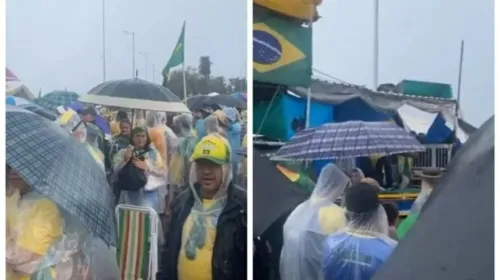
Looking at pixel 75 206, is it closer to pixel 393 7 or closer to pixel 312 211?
pixel 312 211

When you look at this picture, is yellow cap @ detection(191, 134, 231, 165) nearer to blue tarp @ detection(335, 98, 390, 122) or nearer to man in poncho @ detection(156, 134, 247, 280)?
man in poncho @ detection(156, 134, 247, 280)

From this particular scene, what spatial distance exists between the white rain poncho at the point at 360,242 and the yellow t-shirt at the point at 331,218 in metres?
0.02

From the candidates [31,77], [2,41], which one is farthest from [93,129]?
[2,41]

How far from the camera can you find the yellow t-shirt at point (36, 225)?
272cm

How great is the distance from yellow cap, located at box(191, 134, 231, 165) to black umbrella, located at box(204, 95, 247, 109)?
5.3 inches

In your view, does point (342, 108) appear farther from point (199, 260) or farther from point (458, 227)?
point (199, 260)

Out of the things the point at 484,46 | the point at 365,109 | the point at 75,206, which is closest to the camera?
the point at 484,46

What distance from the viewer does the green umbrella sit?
2.48 metres

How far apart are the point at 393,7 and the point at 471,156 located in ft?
2.07

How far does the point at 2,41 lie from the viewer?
273 centimetres

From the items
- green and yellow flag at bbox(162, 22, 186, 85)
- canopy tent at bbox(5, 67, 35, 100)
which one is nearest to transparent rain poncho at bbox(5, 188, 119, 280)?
canopy tent at bbox(5, 67, 35, 100)

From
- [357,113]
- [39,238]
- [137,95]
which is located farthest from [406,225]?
[39,238]

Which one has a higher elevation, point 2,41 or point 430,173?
point 2,41

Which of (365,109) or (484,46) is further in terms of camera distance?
(365,109)
